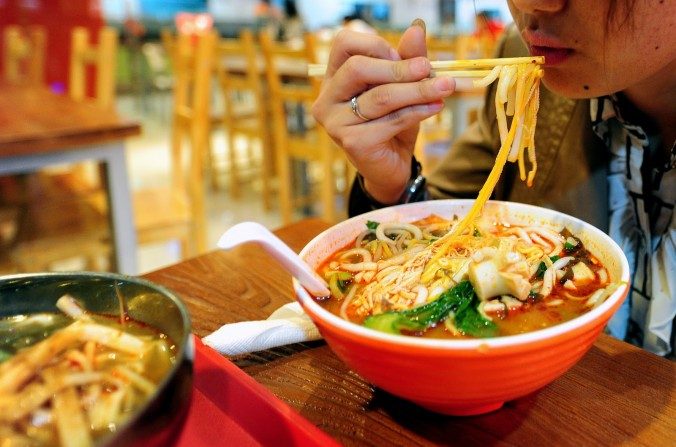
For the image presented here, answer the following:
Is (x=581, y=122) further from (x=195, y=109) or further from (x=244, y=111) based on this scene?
(x=244, y=111)

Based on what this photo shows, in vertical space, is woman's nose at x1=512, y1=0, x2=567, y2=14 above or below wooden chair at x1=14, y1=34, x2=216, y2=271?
above

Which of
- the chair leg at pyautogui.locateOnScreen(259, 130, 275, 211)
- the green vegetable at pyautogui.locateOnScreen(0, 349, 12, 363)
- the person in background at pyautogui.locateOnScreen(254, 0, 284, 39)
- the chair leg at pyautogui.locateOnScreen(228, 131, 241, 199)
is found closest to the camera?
the green vegetable at pyautogui.locateOnScreen(0, 349, 12, 363)

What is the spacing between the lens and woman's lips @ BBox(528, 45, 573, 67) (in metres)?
0.86

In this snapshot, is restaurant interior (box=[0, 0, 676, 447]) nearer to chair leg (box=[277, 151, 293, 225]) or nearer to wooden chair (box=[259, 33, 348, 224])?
wooden chair (box=[259, 33, 348, 224])

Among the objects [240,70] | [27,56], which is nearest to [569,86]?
[240,70]

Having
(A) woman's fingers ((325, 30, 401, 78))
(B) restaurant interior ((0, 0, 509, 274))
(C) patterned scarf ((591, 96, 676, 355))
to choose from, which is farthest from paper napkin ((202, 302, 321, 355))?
(B) restaurant interior ((0, 0, 509, 274))

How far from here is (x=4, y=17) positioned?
6.30 metres

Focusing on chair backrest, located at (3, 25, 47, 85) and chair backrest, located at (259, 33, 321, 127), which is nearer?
chair backrest, located at (259, 33, 321, 127)

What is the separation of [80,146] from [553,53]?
71.3 inches

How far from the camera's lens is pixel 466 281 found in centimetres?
69

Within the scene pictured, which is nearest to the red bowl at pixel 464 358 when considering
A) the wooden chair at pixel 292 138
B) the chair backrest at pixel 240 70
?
the wooden chair at pixel 292 138

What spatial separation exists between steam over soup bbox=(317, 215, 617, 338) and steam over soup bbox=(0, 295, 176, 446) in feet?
0.81

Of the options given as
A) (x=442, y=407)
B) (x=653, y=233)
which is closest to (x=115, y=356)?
(x=442, y=407)

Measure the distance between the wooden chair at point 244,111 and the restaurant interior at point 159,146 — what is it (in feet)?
0.05
